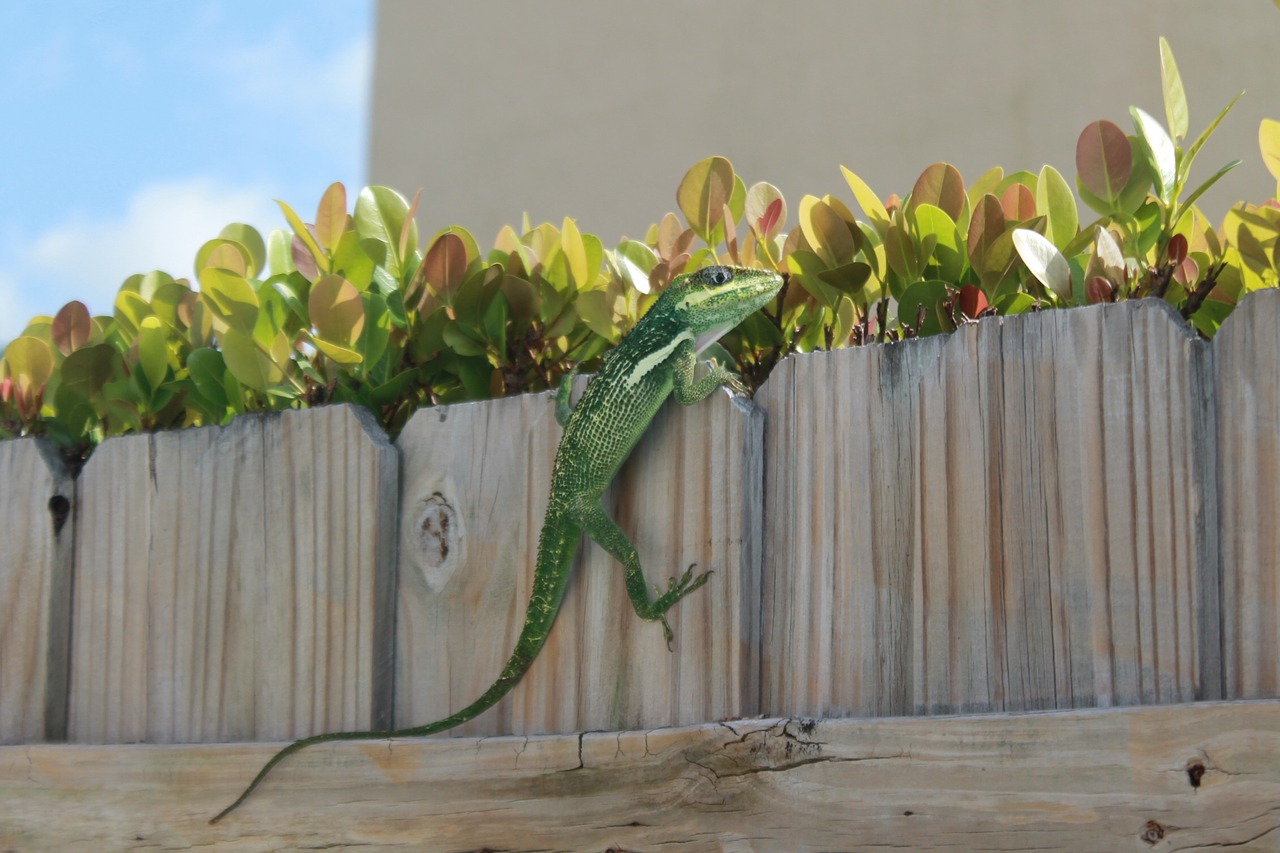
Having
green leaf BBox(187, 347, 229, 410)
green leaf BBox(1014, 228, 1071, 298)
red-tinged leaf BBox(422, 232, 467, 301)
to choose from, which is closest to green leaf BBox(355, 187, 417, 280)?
red-tinged leaf BBox(422, 232, 467, 301)

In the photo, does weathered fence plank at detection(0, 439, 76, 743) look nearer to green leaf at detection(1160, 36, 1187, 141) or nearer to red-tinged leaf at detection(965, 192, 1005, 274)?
red-tinged leaf at detection(965, 192, 1005, 274)

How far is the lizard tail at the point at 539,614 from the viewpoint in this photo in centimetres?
245

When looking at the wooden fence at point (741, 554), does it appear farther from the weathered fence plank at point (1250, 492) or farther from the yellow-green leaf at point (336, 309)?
the yellow-green leaf at point (336, 309)

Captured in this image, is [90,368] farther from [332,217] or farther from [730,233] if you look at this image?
[730,233]

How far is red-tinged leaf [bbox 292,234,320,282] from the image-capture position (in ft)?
9.40

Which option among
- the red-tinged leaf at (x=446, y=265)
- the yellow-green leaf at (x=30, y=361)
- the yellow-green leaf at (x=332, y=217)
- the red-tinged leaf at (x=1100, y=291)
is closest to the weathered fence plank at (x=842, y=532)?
the red-tinged leaf at (x=1100, y=291)

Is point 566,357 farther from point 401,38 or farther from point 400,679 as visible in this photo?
point 401,38

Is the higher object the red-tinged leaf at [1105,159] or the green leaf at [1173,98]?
the green leaf at [1173,98]

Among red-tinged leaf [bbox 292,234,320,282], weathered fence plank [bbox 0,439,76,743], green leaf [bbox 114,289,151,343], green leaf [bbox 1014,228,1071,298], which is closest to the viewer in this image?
green leaf [bbox 1014,228,1071,298]

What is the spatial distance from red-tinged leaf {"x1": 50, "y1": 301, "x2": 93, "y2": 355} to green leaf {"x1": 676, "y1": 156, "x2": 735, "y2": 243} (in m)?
1.53

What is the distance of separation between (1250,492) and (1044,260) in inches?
18.8

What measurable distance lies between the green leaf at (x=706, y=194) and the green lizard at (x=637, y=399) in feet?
0.92

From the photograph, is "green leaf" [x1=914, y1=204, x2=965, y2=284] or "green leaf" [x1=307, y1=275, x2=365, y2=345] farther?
"green leaf" [x1=307, y1=275, x2=365, y2=345]

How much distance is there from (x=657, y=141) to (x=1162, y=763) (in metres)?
4.48
